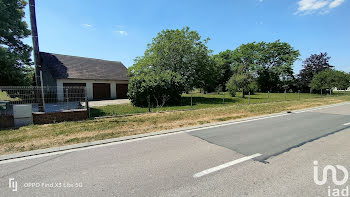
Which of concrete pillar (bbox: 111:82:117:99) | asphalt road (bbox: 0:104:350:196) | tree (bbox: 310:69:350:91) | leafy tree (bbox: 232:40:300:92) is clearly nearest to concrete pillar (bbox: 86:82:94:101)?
concrete pillar (bbox: 111:82:117:99)

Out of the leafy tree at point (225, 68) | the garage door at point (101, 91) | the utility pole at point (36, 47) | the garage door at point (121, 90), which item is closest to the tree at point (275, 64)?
the leafy tree at point (225, 68)

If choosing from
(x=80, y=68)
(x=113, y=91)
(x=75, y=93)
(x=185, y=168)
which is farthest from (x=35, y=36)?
(x=113, y=91)

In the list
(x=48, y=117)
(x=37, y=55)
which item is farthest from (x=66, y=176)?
(x=37, y=55)

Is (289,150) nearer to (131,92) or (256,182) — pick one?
(256,182)

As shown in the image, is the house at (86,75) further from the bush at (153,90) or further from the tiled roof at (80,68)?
the bush at (153,90)

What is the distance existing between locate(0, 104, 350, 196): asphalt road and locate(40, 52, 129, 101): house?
16820 millimetres

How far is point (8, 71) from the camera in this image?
13406 mm

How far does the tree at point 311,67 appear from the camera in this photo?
3950 centimetres

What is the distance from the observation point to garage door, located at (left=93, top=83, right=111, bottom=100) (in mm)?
19375

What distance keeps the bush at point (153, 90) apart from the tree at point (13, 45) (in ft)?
35.3

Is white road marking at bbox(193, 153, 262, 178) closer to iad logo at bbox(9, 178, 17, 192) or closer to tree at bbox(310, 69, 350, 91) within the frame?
iad logo at bbox(9, 178, 17, 192)

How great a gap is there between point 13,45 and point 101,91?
29.8 feet

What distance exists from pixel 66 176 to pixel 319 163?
16.6ft

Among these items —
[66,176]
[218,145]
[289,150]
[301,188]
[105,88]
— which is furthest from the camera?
[105,88]
